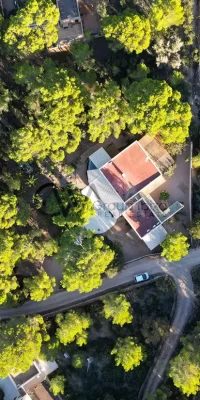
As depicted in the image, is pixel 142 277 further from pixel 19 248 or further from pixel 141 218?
pixel 19 248

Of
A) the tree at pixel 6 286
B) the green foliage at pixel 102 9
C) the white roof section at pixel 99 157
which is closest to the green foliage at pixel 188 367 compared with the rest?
the tree at pixel 6 286

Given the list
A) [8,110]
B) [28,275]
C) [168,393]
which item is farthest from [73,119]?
[168,393]

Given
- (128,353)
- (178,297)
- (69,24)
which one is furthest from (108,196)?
(69,24)

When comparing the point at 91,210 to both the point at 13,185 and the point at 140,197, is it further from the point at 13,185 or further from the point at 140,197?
the point at 13,185

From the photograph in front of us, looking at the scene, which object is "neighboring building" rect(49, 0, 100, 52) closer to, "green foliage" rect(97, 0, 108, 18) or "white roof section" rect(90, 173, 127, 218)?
"green foliage" rect(97, 0, 108, 18)

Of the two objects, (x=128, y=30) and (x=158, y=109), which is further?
(x=128, y=30)
